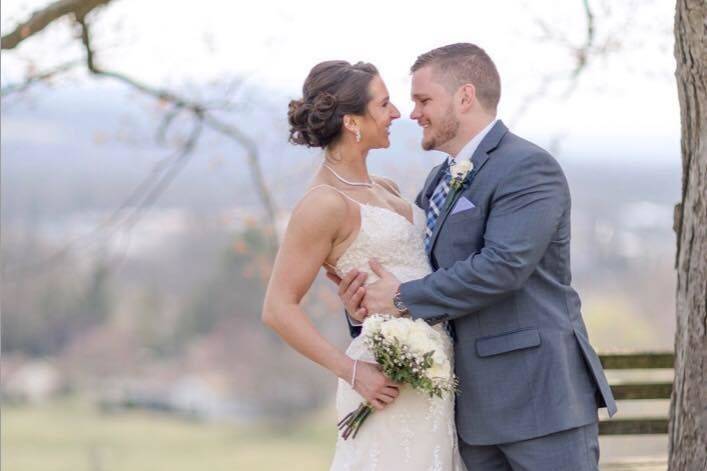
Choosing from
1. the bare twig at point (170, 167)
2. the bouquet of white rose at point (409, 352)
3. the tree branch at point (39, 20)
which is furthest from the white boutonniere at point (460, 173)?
the bare twig at point (170, 167)

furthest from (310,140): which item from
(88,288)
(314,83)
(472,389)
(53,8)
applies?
(88,288)

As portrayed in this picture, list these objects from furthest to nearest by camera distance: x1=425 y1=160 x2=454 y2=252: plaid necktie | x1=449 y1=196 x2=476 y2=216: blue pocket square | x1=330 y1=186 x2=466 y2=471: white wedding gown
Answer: x1=425 y1=160 x2=454 y2=252: plaid necktie
x1=330 y1=186 x2=466 y2=471: white wedding gown
x1=449 y1=196 x2=476 y2=216: blue pocket square

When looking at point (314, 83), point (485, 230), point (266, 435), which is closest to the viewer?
point (485, 230)

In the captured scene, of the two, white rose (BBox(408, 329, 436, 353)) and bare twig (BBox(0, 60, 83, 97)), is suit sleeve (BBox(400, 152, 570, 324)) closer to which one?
white rose (BBox(408, 329, 436, 353))

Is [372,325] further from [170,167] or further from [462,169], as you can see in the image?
[170,167]

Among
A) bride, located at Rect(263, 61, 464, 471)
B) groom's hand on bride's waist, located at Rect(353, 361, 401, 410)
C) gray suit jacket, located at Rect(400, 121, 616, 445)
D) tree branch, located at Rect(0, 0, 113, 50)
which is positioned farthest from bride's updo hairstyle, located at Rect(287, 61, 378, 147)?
tree branch, located at Rect(0, 0, 113, 50)

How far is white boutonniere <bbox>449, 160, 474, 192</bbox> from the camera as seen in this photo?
3.51 m

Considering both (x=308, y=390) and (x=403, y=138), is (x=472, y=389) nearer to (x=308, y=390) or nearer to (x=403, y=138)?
(x=403, y=138)

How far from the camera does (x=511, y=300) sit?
11.3 feet

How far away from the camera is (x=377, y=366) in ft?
11.4

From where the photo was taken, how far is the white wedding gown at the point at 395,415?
11.7ft

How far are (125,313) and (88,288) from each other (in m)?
2.12

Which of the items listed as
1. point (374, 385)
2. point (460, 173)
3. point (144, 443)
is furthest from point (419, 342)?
point (144, 443)

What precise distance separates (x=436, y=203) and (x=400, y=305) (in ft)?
1.50
